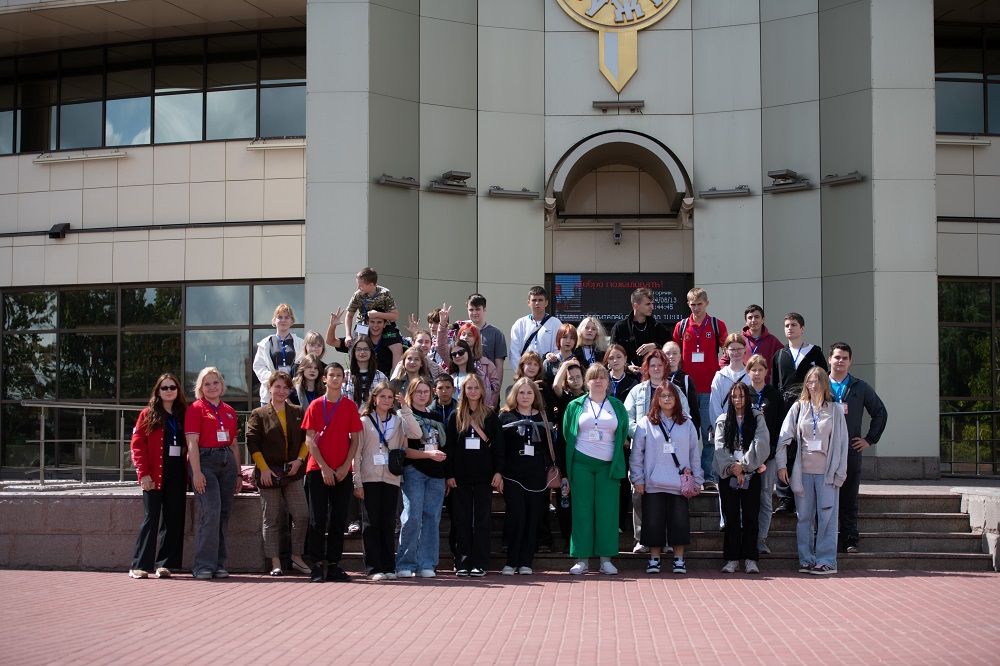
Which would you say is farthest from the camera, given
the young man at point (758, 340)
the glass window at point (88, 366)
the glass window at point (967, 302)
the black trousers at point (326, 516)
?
the glass window at point (88, 366)

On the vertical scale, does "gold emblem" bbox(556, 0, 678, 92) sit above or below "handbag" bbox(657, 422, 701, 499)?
above

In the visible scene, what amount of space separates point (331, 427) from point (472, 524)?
1.74 metres

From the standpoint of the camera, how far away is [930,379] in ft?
51.3

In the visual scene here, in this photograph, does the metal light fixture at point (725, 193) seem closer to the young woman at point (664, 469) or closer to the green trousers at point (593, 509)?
the young woman at point (664, 469)

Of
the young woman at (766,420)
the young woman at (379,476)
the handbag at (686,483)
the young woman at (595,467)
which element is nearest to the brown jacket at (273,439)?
the young woman at (379,476)

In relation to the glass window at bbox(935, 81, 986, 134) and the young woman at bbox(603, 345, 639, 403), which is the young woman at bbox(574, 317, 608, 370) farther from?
the glass window at bbox(935, 81, 986, 134)

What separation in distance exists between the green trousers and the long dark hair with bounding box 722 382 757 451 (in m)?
1.23

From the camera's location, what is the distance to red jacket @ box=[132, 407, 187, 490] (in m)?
10.6

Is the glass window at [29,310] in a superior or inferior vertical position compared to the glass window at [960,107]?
inferior

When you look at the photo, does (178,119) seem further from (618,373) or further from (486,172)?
(618,373)

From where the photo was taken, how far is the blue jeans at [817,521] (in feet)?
34.6

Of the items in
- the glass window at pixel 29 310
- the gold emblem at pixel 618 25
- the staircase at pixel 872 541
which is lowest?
the staircase at pixel 872 541

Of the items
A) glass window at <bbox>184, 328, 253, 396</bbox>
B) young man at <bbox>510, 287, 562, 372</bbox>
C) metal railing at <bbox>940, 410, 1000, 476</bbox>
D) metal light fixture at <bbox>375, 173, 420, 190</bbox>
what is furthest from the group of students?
glass window at <bbox>184, 328, 253, 396</bbox>

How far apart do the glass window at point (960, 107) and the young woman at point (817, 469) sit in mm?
9653
